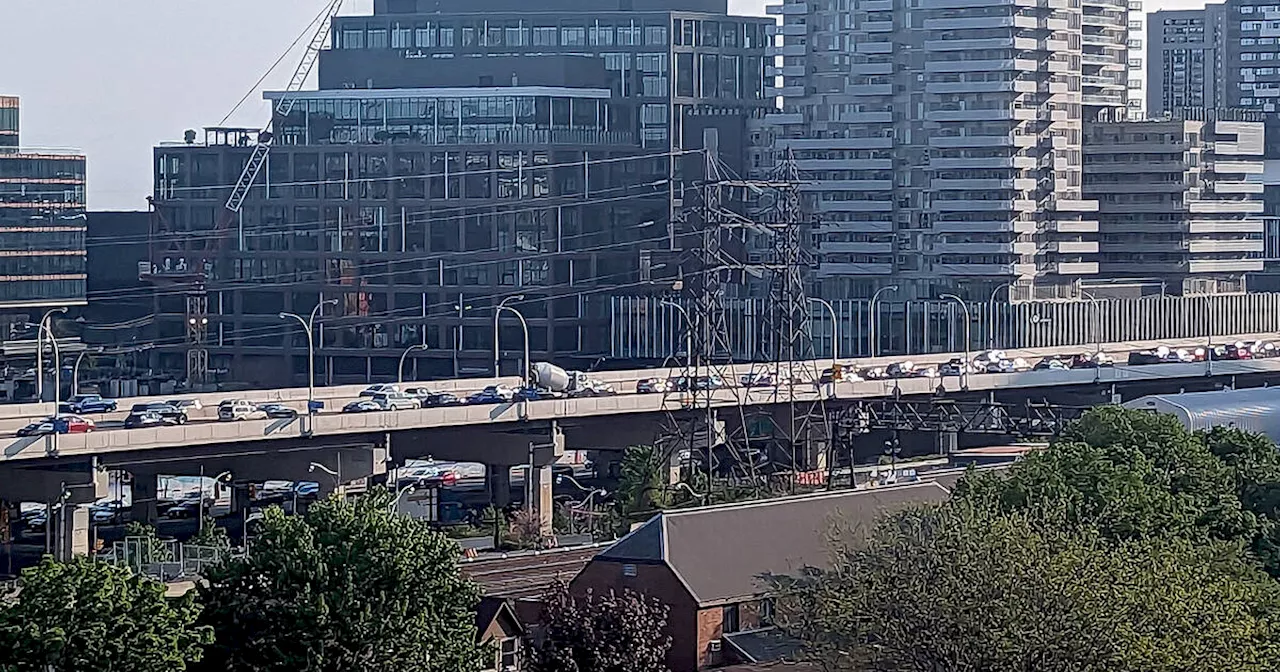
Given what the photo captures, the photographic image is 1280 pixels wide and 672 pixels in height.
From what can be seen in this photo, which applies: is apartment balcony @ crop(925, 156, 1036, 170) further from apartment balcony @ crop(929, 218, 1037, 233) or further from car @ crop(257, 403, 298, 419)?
car @ crop(257, 403, 298, 419)

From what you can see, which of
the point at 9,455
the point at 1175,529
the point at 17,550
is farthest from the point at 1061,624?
the point at 17,550

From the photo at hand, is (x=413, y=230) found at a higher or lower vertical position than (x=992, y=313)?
higher

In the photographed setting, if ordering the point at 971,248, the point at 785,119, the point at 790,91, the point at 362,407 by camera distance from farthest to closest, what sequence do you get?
the point at 785,119 < the point at 790,91 < the point at 971,248 < the point at 362,407

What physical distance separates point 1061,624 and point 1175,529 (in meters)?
16.9

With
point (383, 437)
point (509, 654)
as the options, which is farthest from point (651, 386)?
point (509, 654)

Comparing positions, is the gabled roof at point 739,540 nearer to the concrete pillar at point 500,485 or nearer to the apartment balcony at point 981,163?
the concrete pillar at point 500,485

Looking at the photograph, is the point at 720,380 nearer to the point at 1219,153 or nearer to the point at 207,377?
the point at 207,377

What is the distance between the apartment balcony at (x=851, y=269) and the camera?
18500 cm

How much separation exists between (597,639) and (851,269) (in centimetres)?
13235

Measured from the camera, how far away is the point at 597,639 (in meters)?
54.8

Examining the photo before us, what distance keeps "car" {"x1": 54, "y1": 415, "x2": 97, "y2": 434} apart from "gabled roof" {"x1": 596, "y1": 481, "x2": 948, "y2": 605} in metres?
35.4

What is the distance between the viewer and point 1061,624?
4909cm

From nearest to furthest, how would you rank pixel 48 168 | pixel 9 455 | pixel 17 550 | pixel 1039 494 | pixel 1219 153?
pixel 1039 494
pixel 9 455
pixel 17 550
pixel 48 168
pixel 1219 153

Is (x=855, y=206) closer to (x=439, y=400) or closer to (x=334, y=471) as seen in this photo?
(x=439, y=400)
